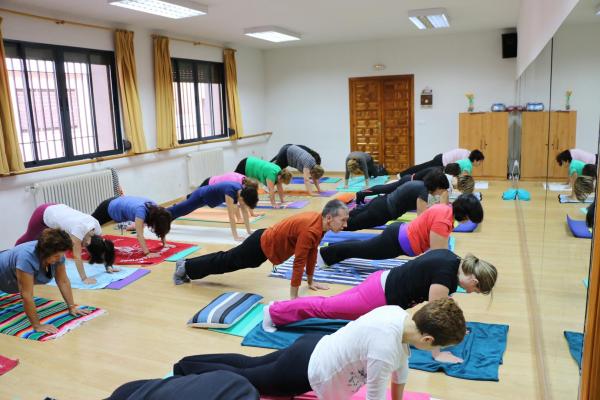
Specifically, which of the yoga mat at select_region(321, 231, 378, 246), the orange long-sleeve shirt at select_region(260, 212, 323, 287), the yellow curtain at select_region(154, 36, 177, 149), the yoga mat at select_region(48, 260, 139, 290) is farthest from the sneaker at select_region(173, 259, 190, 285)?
the yellow curtain at select_region(154, 36, 177, 149)

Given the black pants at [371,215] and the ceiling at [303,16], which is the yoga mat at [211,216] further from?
the ceiling at [303,16]

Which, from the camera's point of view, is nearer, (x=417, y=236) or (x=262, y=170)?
(x=417, y=236)

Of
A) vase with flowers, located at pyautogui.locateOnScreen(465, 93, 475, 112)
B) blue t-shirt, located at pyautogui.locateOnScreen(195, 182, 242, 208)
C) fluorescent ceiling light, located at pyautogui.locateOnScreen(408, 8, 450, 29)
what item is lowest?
blue t-shirt, located at pyautogui.locateOnScreen(195, 182, 242, 208)

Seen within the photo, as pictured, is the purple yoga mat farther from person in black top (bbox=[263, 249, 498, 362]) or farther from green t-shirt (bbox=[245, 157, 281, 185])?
green t-shirt (bbox=[245, 157, 281, 185])

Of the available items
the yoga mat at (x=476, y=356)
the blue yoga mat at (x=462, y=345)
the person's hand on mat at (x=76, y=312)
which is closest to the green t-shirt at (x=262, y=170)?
the person's hand on mat at (x=76, y=312)

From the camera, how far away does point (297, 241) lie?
3.57m

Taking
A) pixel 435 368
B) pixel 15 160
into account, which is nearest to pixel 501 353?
pixel 435 368

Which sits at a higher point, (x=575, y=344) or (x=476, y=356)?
(x=575, y=344)

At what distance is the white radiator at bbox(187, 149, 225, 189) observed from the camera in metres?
8.31

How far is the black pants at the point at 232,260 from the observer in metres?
3.83

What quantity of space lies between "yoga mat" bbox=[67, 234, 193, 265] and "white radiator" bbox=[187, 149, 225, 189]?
8.73 ft

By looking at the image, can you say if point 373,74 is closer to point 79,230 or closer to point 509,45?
point 509,45

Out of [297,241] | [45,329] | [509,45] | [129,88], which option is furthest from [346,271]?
[509,45]

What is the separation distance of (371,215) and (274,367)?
9.69 feet
